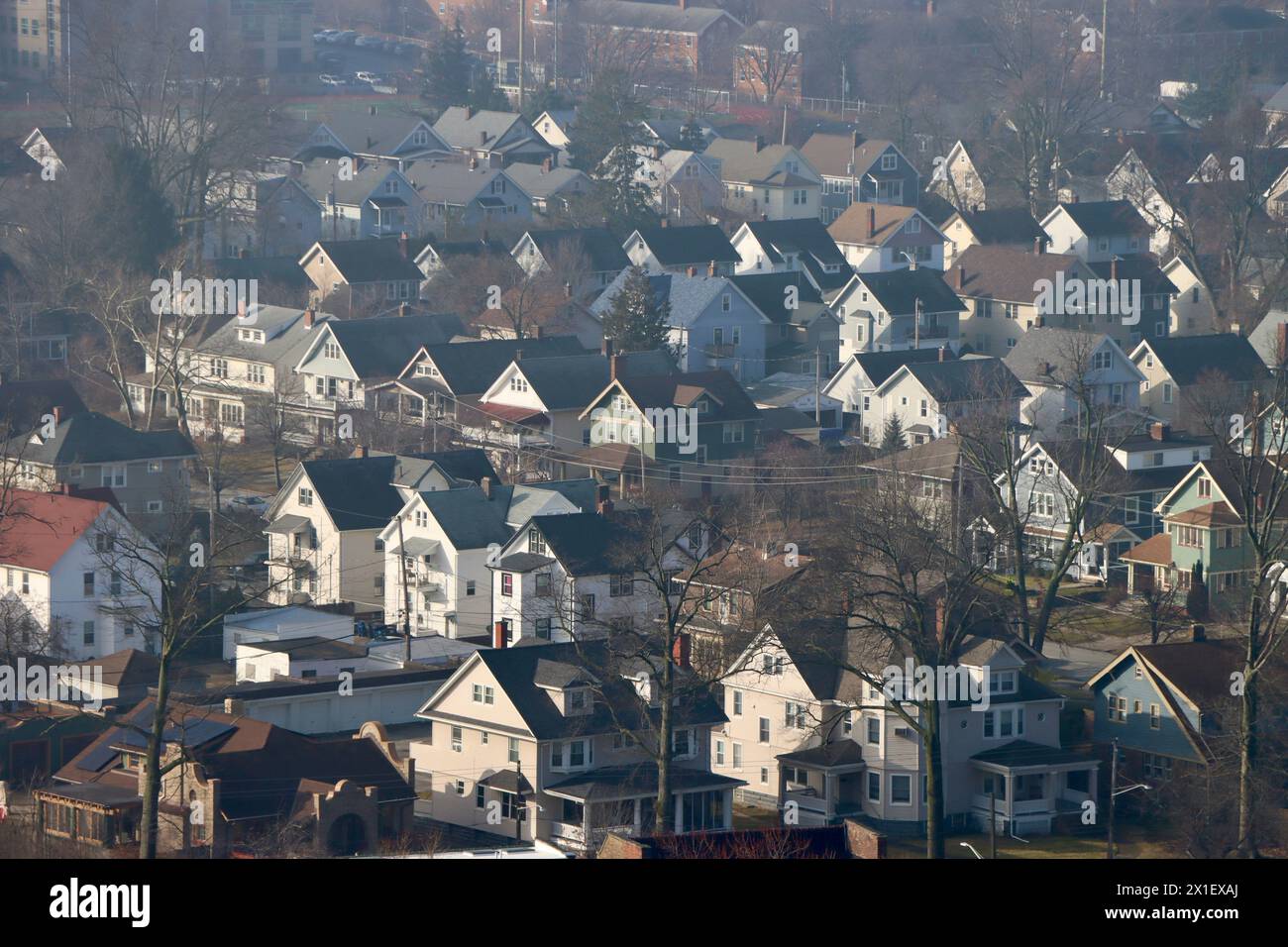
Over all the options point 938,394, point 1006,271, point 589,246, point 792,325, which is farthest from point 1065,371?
point 589,246

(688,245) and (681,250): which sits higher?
(688,245)

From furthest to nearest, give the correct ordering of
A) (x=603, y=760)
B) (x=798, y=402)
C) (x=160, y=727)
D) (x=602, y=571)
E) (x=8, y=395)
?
(x=798, y=402) → (x=8, y=395) → (x=602, y=571) → (x=603, y=760) → (x=160, y=727)

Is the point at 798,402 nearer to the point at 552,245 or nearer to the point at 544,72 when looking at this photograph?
the point at 552,245

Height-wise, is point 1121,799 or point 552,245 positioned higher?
point 552,245

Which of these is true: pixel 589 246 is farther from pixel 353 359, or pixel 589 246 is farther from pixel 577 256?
pixel 353 359

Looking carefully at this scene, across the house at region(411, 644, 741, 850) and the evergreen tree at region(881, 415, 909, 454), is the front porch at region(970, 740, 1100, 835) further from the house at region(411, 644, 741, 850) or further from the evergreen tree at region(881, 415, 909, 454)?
the evergreen tree at region(881, 415, 909, 454)
